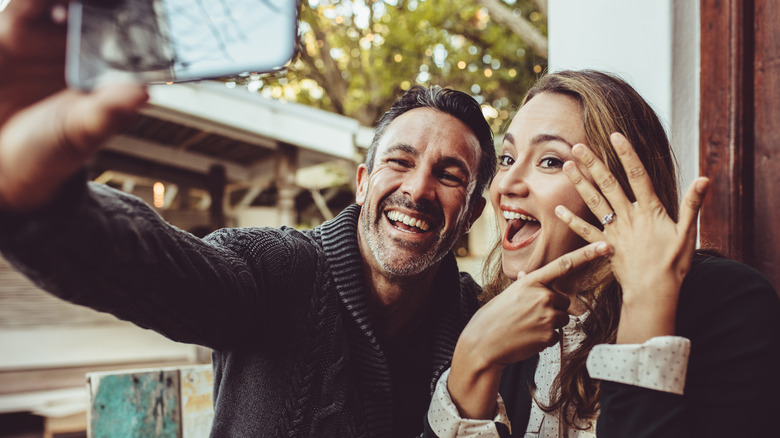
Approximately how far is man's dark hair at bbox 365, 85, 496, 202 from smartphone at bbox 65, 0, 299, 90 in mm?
1617

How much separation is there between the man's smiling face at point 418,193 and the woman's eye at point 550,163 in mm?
408

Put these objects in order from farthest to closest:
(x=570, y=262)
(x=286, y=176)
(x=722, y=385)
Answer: (x=286, y=176), (x=570, y=262), (x=722, y=385)

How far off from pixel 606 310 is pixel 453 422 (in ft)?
2.05

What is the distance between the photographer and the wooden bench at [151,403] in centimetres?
226

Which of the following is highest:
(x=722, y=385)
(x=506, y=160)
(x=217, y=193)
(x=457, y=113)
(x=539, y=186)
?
(x=217, y=193)

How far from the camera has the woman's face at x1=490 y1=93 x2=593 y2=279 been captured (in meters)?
1.74

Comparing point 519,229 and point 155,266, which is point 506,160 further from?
point 155,266

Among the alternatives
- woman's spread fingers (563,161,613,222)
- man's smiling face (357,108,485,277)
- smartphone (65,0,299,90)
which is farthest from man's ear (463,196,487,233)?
smartphone (65,0,299,90)

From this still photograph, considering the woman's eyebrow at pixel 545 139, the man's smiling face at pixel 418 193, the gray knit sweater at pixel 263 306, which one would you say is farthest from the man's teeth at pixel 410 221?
the woman's eyebrow at pixel 545 139

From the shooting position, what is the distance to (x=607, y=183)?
1.33 metres

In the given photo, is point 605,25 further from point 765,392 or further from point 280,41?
point 280,41

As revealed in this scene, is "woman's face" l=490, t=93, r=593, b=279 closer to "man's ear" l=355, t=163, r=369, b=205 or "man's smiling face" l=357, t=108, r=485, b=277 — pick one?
"man's smiling face" l=357, t=108, r=485, b=277

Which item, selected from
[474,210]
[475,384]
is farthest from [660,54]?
[475,384]

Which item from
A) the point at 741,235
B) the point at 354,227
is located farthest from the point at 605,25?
the point at 354,227
